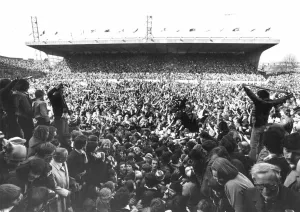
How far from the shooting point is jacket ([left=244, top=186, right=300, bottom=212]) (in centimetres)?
195

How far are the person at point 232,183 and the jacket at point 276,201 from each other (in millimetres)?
44

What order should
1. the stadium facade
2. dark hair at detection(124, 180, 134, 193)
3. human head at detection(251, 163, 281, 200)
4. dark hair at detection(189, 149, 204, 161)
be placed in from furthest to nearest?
the stadium facade → dark hair at detection(124, 180, 134, 193) → dark hair at detection(189, 149, 204, 161) → human head at detection(251, 163, 281, 200)

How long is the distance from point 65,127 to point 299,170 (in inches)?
168

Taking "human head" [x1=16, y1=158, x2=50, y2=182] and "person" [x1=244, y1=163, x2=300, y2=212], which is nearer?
"person" [x1=244, y1=163, x2=300, y2=212]

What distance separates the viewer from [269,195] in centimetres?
194

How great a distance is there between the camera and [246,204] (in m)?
1.97

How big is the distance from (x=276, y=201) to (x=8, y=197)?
2.05 meters

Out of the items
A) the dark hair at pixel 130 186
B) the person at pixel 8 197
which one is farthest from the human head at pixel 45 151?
the dark hair at pixel 130 186

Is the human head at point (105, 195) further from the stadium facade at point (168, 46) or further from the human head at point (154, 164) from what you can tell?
the stadium facade at point (168, 46)

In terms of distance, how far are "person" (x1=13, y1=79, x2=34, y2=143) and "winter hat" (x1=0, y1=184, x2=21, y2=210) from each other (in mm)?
2331

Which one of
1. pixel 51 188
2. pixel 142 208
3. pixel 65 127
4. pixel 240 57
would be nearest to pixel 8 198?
pixel 51 188

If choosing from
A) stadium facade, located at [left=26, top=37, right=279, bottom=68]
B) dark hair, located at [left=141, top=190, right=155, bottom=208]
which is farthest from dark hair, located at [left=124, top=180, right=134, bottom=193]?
stadium facade, located at [left=26, top=37, right=279, bottom=68]

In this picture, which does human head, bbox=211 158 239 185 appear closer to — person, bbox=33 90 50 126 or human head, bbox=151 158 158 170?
human head, bbox=151 158 158 170

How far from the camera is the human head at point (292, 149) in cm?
267
